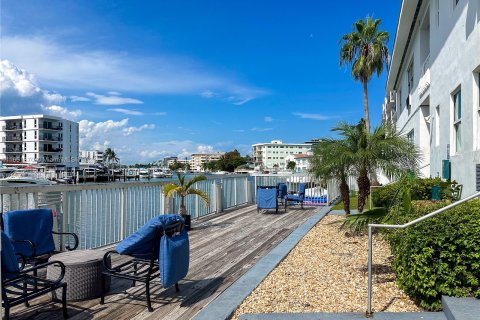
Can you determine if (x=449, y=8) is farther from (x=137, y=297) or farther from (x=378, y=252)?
(x=137, y=297)

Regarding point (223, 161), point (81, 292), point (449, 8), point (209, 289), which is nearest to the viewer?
point (81, 292)

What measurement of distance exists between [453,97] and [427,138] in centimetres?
568

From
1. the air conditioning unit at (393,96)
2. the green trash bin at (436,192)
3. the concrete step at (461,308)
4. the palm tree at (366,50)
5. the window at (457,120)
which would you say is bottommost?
the concrete step at (461,308)

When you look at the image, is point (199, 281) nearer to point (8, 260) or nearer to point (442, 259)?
point (8, 260)

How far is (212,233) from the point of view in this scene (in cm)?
916

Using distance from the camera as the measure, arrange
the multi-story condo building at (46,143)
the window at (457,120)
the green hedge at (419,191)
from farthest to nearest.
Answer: the multi-story condo building at (46,143), the window at (457,120), the green hedge at (419,191)

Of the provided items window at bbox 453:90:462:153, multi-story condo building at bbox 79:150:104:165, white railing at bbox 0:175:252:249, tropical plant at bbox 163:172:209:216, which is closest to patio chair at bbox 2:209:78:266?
white railing at bbox 0:175:252:249

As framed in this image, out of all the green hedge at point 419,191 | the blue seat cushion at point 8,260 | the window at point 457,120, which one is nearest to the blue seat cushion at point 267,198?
the green hedge at point 419,191

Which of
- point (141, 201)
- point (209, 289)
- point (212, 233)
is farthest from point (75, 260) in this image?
point (212, 233)

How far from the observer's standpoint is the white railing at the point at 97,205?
6289 millimetres

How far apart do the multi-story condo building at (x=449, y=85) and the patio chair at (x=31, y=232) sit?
24.8 feet

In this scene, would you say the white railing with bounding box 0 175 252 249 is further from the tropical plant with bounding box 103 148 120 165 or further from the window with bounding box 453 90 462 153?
the tropical plant with bounding box 103 148 120 165

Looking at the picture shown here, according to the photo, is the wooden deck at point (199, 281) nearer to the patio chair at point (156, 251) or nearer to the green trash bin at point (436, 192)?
the patio chair at point (156, 251)

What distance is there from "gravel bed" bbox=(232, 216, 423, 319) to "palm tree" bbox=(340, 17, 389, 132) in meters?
23.1
